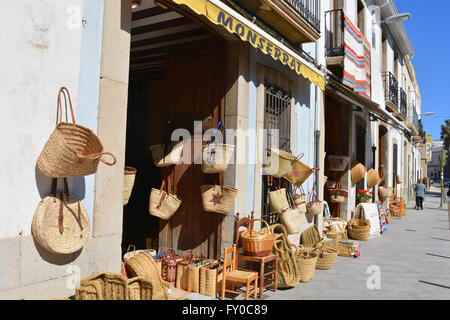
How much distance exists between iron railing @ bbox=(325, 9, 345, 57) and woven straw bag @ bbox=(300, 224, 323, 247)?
14.8ft

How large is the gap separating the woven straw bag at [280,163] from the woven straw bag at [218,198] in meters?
1.25

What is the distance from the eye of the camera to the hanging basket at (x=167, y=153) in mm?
5578

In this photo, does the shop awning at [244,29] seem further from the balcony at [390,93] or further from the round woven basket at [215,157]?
the balcony at [390,93]

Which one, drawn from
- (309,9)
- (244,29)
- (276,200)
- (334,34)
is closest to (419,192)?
(334,34)

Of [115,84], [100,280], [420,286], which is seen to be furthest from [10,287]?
[420,286]

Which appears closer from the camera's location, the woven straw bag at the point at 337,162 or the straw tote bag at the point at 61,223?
the straw tote bag at the point at 61,223

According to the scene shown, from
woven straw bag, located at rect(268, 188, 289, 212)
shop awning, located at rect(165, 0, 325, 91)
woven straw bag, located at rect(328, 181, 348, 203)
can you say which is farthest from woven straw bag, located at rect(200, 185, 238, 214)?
woven straw bag, located at rect(328, 181, 348, 203)

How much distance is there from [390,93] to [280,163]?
38.9 feet

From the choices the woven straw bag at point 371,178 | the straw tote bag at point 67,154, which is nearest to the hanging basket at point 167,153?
the straw tote bag at point 67,154

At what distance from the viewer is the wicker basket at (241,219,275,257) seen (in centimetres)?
529

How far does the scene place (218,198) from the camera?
17.8 ft

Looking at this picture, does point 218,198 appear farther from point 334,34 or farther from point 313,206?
point 334,34

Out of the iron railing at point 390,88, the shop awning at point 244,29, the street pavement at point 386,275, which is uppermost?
the iron railing at point 390,88
